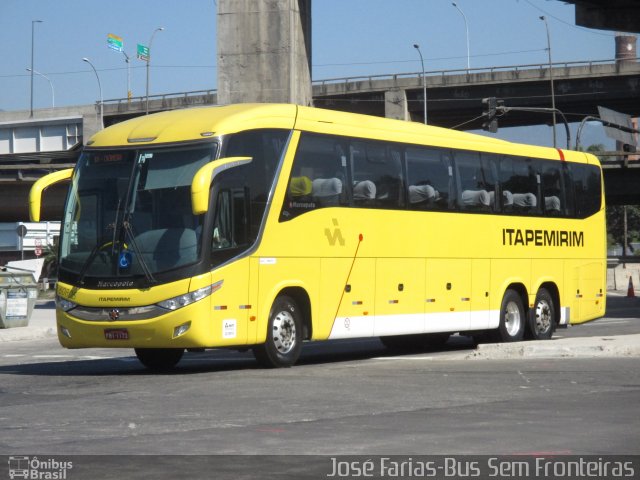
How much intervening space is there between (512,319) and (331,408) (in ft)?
39.9

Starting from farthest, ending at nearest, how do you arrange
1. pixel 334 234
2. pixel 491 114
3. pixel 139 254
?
pixel 491 114
pixel 334 234
pixel 139 254

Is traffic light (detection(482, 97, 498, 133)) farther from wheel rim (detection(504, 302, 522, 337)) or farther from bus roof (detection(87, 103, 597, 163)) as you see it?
bus roof (detection(87, 103, 597, 163))

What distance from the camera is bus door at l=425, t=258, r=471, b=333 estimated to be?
21375 millimetres

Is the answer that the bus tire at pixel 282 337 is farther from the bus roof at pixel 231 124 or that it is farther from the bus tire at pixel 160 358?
the bus roof at pixel 231 124

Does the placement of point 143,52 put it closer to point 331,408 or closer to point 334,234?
point 334,234

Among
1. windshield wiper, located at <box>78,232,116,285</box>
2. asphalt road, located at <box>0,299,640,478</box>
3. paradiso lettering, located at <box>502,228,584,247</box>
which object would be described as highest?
paradiso lettering, located at <box>502,228,584,247</box>

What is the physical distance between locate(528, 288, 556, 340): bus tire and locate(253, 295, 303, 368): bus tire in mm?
7211

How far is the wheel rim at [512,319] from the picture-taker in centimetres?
2360

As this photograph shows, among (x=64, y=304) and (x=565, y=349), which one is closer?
(x=64, y=304)

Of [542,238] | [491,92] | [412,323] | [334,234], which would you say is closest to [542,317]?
[542,238]

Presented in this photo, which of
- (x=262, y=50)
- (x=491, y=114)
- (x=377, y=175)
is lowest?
(x=377, y=175)

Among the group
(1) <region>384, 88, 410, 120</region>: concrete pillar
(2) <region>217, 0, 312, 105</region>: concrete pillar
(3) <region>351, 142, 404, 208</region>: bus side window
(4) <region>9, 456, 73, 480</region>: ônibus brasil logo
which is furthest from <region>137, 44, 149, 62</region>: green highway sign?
(4) <region>9, 456, 73, 480</region>: ônibus brasil logo

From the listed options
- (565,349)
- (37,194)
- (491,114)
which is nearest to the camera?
(37,194)

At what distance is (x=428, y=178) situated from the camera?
21.2m
